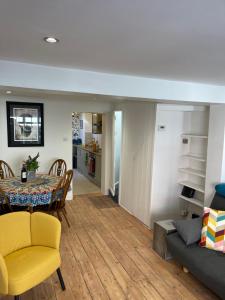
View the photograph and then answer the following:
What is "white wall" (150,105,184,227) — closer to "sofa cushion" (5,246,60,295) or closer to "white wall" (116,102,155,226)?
"white wall" (116,102,155,226)

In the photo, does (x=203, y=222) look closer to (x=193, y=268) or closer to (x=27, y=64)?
(x=193, y=268)

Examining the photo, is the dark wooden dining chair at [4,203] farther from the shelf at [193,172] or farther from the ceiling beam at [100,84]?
the shelf at [193,172]

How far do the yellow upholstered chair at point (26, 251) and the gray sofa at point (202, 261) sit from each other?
1315mm

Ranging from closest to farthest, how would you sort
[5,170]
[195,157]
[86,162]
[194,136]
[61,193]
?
[61,193] → [194,136] → [195,157] → [5,170] → [86,162]

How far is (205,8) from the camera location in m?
1.11

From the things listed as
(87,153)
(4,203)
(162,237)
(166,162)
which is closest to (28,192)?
(4,203)

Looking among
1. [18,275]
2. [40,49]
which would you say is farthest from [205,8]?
[18,275]

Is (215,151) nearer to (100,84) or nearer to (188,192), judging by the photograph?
(188,192)

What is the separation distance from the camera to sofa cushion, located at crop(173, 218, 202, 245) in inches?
104

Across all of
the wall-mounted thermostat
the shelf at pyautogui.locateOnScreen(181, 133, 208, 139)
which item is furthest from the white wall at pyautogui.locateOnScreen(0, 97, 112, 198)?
the shelf at pyautogui.locateOnScreen(181, 133, 208, 139)

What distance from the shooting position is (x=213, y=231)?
8.60ft

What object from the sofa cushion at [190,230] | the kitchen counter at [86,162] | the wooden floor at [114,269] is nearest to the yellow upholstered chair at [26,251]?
the wooden floor at [114,269]

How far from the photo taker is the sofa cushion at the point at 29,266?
1.91 metres

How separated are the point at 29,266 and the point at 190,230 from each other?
176cm
